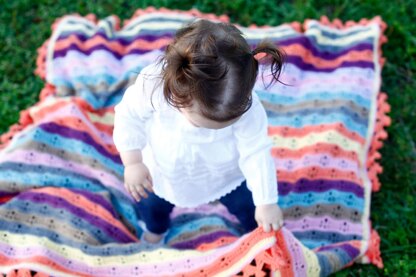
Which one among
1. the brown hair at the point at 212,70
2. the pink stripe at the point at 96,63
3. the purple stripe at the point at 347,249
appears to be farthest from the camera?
the pink stripe at the point at 96,63

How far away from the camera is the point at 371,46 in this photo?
213 centimetres

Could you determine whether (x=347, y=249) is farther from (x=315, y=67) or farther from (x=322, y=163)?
(x=315, y=67)

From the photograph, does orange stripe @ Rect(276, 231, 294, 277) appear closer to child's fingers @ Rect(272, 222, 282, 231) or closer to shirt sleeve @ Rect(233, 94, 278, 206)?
child's fingers @ Rect(272, 222, 282, 231)

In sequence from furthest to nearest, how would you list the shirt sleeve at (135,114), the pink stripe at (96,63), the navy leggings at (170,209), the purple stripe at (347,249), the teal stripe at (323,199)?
the pink stripe at (96,63)
the teal stripe at (323,199)
the purple stripe at (347,249)
the navy leggings at (170,209)
the shirt sleeve at (135,114)

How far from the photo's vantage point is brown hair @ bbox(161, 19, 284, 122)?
1116mm

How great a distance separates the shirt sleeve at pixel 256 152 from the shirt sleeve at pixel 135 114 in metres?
0.21

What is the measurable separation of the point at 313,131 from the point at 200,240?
20.6 inches

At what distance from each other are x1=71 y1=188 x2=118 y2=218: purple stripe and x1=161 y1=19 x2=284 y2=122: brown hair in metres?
0.68

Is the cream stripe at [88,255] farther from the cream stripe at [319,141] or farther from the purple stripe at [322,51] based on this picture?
the purple stripe at [322,51]

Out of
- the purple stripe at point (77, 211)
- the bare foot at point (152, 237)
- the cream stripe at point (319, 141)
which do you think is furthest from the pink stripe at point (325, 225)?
the purple stripe at point (77, 211)

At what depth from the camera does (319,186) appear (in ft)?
6.10

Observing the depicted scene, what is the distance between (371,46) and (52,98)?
1.11 meters

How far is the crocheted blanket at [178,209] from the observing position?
1602 mm

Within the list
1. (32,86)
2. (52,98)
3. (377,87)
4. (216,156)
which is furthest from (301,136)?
(32,86)
